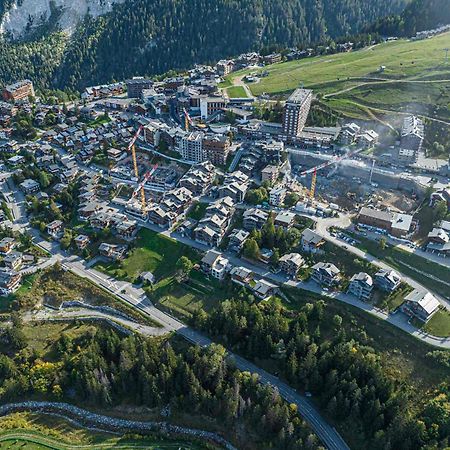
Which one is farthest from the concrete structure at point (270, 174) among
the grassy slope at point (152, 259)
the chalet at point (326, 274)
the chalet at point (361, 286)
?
the chalet at point (361, 286)

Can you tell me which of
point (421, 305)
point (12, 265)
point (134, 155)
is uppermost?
point (134, 155)

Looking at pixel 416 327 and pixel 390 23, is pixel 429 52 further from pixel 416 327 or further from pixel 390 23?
pixel 416 327

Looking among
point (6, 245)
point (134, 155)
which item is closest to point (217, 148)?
Result: point (134, 155)

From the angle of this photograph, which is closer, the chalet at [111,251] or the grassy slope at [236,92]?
the chalet at [111,251]

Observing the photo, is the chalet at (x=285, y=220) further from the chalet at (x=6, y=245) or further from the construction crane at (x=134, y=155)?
the chalet at (x=6, y=245)

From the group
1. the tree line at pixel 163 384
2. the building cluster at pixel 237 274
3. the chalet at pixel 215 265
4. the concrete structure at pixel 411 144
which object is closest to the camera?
the tree line at pixel 163 384

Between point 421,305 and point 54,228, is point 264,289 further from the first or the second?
point 54,228

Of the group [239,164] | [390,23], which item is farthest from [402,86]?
[390,23]
